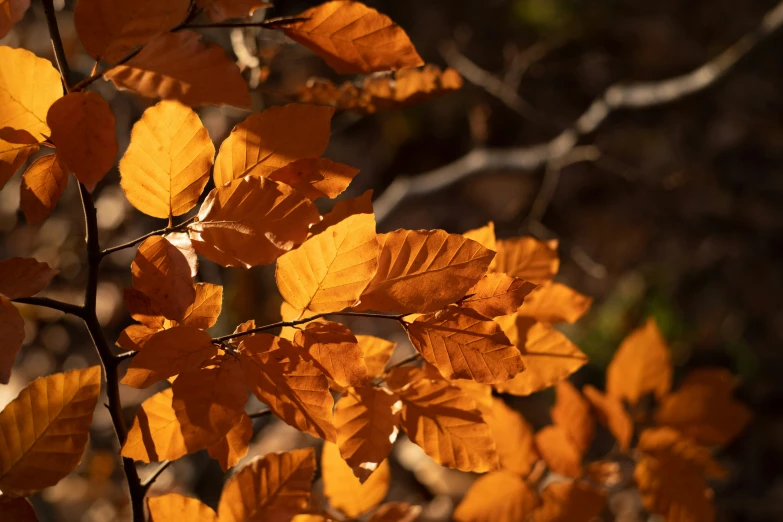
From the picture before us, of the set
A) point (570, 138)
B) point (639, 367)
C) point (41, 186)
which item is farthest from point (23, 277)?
point (570, 138)

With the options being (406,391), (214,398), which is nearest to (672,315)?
(406,391)

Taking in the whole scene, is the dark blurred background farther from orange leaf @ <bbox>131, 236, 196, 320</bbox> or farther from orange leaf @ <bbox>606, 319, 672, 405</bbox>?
orange leaf @ <bbox>131, 236, 196, 320</bbox>

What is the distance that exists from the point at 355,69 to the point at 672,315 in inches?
81.6

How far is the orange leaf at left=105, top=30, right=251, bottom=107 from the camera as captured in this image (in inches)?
12.3

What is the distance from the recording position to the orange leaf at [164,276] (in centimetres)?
34

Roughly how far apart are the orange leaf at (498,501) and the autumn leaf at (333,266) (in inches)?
13.2

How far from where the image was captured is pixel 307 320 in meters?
0.39

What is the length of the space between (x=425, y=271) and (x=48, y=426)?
0.25 meters

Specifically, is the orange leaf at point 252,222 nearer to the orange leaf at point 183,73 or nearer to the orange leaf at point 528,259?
the orange leaf at point 183,73

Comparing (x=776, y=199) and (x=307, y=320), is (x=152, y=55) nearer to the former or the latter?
(x=307, y=320)

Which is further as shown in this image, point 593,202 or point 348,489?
point 593,202

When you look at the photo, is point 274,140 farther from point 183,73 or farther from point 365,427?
point 365,427

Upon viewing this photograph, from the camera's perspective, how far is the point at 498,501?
24.5 inches

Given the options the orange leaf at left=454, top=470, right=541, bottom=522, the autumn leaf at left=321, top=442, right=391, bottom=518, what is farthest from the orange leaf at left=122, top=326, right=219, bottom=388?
the orange leaf at left=454, top=470, right=541, bottom=522
